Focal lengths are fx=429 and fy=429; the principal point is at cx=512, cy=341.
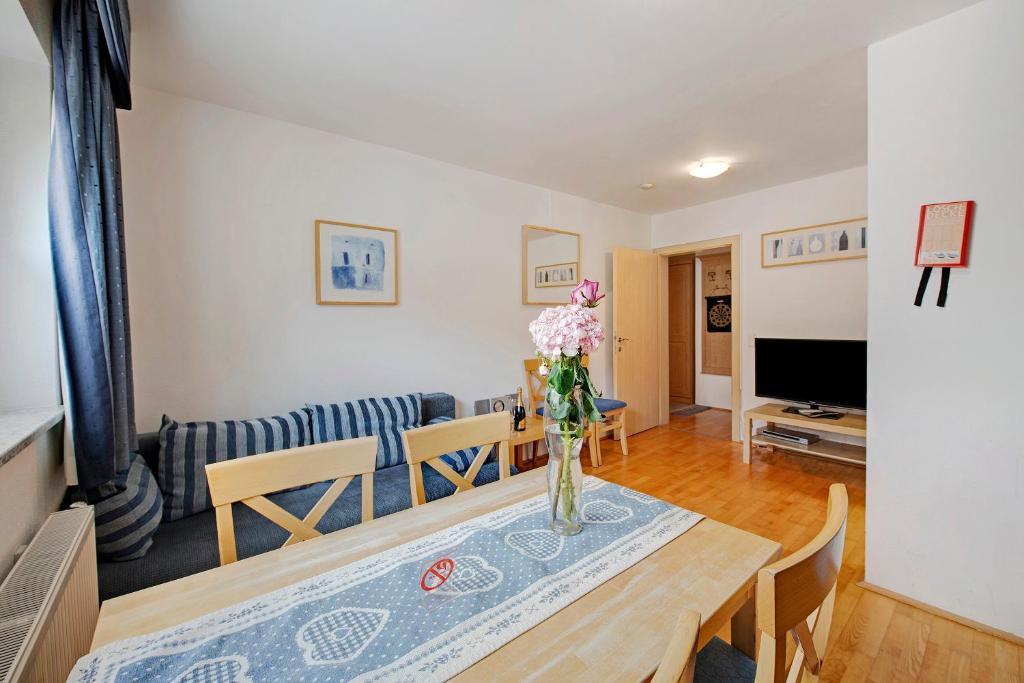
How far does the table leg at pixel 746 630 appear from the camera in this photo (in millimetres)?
1132

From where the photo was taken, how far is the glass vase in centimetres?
118

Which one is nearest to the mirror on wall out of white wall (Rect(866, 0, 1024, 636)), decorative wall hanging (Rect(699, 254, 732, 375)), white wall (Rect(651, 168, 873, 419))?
white wall (Rect(651, 168, 873, 419))

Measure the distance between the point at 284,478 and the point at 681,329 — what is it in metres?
6.58

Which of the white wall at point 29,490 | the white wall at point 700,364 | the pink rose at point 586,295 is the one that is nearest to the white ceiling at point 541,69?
the pink rose at point 586,295

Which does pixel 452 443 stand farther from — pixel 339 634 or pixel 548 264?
pixel 548 264

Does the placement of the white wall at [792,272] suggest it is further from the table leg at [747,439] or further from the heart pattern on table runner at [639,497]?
the heart pattern on table runner at [639,497]

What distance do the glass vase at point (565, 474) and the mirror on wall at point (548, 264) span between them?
115 inches

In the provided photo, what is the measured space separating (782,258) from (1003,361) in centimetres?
268

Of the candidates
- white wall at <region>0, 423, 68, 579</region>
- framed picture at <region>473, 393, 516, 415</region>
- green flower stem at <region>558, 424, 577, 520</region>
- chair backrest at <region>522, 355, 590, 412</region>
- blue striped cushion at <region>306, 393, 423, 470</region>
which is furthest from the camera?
chair backrest at <region>522, 355, 590, 412</region>

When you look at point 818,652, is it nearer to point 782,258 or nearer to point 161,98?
point 161,98

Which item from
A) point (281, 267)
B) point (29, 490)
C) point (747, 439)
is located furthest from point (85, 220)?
point (747, 439)

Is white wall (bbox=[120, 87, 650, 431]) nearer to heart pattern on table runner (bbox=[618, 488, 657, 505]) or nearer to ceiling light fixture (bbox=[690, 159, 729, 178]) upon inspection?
ceiling light fixture (bbox=[690, 159, 729, 178])

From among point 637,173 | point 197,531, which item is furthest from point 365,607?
point 637,173

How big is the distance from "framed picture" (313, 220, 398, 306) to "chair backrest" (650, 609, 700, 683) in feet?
9.26
